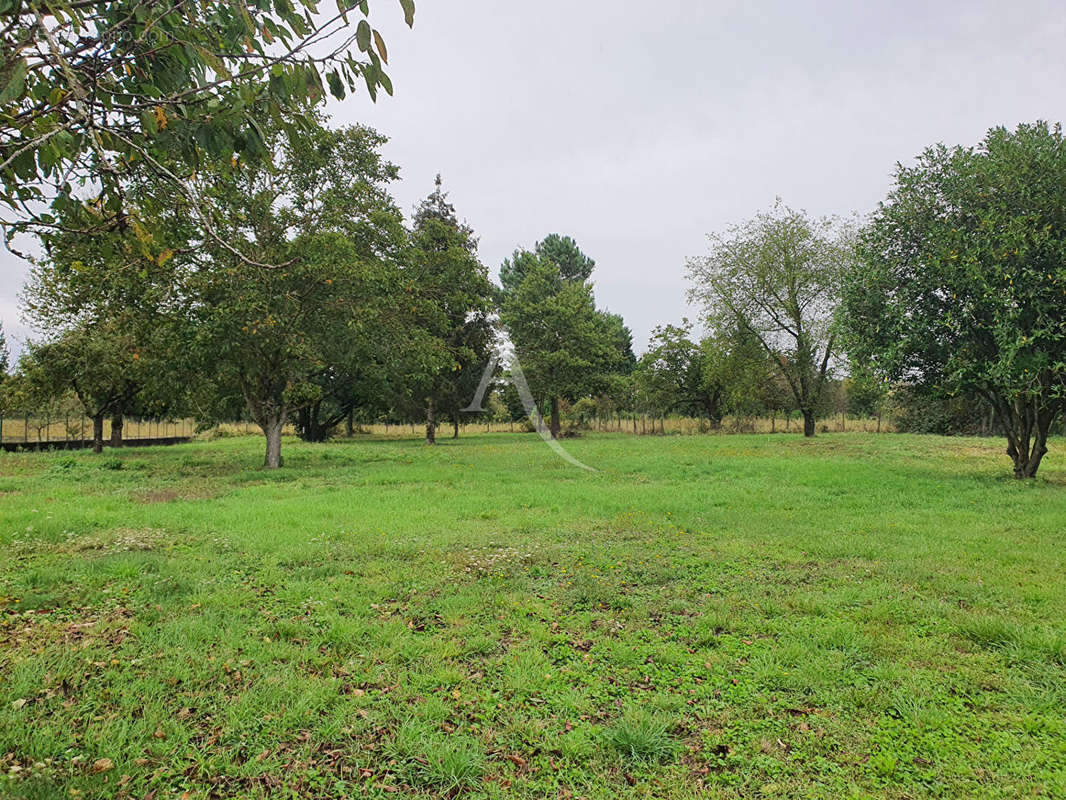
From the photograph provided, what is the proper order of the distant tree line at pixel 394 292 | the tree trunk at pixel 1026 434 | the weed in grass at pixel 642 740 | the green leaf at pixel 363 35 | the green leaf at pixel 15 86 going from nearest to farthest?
the green leaf at pixel 15 86 < the green leaf at pixel 363 35 < the weed in grass at pixel 642 740 < the distant tree line at pixel 394 292 < the tree trunk at pixel 1026 434

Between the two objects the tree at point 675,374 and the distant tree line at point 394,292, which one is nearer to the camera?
the distant tree line at point 394,292

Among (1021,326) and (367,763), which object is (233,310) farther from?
(1021,326)

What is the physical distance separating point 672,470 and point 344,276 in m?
9.67

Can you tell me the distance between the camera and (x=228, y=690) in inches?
132

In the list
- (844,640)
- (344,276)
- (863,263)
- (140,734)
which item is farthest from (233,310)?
(863,263)

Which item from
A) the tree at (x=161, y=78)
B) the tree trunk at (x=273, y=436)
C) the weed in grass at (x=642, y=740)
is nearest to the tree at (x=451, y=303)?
the tree trunk at (x=273, y=436)

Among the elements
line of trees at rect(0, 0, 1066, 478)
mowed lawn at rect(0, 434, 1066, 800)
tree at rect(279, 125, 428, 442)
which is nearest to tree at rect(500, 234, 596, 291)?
line of trees at rect(0, 0, 1066, 478)

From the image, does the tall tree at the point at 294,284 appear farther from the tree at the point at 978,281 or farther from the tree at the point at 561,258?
the tree at the point at 561,258

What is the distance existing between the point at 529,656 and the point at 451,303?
76.4 feet

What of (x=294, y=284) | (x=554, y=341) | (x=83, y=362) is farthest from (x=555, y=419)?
(x=83, y=362)

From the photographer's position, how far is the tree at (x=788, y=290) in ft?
89.2

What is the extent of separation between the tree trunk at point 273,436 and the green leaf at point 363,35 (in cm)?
1510

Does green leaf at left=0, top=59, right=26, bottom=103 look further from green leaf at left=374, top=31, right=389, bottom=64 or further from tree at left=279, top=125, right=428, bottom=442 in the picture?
tree at left=279, top=125, right=428, bottom=442

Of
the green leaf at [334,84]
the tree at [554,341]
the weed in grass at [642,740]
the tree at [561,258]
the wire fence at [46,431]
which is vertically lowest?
the weed in grass at [642,740]
